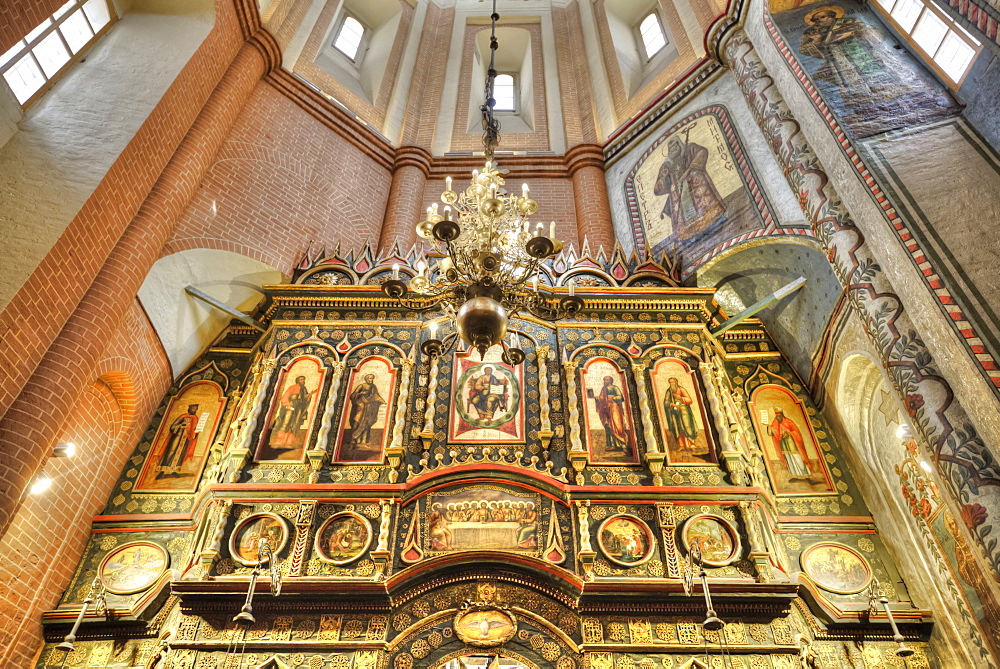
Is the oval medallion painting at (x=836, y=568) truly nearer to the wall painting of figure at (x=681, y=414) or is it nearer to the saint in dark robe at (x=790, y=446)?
the saint in dark robe at (x=790, y=446)

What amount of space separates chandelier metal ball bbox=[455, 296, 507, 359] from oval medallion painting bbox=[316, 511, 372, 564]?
286 centimetres

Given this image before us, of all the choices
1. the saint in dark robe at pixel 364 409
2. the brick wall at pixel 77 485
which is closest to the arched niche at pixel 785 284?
the saint in dark robe at pixel 364 409

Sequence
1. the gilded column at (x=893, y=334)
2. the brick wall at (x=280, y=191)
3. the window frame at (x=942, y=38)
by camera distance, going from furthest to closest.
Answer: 1. the brick wall at (x=280, y=191)
2. the window frame at (x=942, y=38)
3. the gilded column at (x=893, y=334)

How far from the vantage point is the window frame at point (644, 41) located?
49.8 ft

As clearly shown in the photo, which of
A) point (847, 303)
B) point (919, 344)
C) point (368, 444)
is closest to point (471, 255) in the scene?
point (368, 444)

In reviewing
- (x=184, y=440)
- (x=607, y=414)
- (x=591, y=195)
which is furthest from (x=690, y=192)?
(x=184, y=440)

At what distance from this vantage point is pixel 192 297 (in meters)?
9.37

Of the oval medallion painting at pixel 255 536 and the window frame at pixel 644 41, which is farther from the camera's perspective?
the window frame at pixel 644 41

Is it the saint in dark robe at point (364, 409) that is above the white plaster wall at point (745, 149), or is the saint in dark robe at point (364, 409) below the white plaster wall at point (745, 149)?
below

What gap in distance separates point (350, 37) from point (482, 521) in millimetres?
13751

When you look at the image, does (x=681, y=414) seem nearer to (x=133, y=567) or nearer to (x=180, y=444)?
(x=180, y=444)

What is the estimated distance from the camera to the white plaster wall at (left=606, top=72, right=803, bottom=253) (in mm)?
9438

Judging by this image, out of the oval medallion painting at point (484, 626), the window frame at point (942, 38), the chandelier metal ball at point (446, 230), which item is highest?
the window frame at point (942, 38)

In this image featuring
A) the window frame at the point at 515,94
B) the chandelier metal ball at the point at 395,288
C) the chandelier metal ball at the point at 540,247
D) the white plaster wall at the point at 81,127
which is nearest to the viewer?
the chandelier metal ball at the point at 540,247
